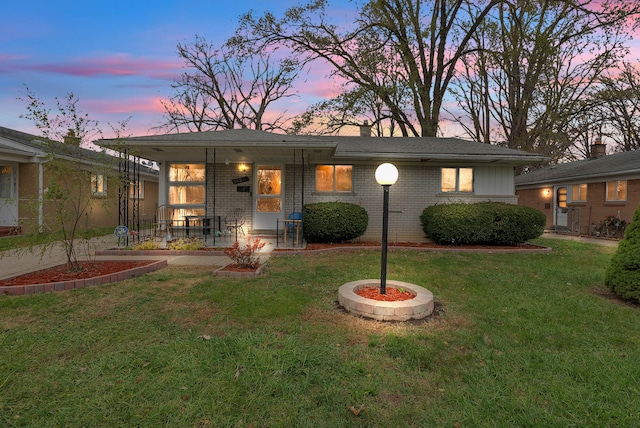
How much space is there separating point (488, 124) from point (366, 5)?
39.6ft

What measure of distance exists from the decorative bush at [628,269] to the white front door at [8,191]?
58.4 ft

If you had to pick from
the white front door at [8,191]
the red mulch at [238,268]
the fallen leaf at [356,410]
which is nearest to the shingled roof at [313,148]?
the red mulch at [238,268]

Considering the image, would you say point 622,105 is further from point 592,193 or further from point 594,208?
point 594,208

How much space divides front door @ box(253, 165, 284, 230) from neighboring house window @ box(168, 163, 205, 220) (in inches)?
78.4

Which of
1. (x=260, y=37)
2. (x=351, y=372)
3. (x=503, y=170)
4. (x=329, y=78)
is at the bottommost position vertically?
(x=351, y=372)

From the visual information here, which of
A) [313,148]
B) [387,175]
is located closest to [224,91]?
[313,148]

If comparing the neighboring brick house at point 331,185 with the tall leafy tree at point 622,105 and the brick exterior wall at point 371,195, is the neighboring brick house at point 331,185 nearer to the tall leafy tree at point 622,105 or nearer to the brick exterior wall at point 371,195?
the brick exterior wall at point 371,195

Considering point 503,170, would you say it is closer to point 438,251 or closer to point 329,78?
point 438,251

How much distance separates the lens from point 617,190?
13500mm

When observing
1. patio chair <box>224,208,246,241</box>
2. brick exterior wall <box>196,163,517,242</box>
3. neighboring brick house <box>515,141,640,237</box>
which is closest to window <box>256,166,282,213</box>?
brick exterior wall <box>196,163,517,242</box>

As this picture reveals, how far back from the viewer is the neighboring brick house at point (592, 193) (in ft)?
42.0

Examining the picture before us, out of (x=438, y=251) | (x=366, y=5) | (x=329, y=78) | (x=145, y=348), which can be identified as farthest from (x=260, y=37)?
(x=145, y=348)

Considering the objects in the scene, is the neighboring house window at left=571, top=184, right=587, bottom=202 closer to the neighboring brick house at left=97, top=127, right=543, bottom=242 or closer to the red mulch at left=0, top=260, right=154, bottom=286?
the neighboring brick house at left=97, top=127, right=543, bottom=242

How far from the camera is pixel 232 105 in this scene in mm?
25188
